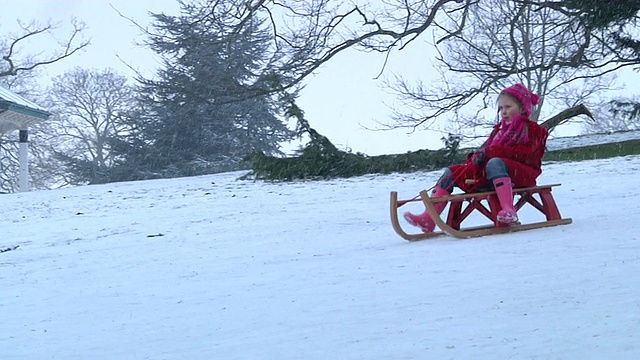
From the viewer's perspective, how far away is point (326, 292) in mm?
4109

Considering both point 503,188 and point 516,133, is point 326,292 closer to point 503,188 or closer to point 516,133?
point 503,188

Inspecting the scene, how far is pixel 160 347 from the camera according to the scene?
332cm

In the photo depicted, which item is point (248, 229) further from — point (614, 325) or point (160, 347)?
point (614, 325)

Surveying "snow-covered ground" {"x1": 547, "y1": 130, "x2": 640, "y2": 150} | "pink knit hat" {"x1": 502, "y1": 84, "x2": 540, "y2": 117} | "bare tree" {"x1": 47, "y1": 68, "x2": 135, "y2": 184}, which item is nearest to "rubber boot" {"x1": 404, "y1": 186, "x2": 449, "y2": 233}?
"pink knit hat" {"x1": 502, "y1": 84, "x2": 540, "y2": 117}

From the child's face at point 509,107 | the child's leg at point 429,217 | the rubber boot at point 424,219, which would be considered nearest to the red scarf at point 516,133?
the child's face at point 509,107

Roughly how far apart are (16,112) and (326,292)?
19224mm

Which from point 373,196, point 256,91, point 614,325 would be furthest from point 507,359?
point 256,91

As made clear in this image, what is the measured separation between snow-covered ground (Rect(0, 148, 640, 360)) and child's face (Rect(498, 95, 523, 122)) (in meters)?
0.94

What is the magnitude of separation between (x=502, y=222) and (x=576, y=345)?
2.99 m

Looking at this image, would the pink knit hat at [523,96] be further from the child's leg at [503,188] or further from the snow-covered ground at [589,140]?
the snow-covered ground at [589,140]

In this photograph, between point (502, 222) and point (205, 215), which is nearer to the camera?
point (502, 222)

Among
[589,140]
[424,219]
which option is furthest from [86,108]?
[424,219]

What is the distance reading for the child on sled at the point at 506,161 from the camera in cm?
583

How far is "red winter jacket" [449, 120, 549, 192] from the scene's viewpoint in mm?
5961
